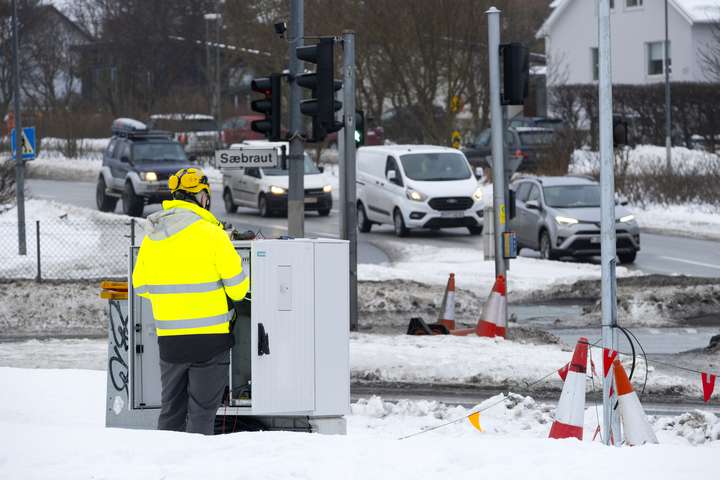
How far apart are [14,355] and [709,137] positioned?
3421 cm

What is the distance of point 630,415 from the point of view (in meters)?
8.24

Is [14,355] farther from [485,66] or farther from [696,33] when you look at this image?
[696,33]

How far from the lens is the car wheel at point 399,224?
94.5 ft

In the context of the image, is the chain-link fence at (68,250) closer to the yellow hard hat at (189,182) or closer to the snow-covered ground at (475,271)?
the snow-covered ground at (475,271)

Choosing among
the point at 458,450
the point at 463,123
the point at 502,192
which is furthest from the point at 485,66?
the point at 458,450

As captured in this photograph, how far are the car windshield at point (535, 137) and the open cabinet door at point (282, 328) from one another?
107 feet

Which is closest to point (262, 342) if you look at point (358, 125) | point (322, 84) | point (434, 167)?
point (322, 84)

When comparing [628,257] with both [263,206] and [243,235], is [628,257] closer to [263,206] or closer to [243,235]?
[263,206]

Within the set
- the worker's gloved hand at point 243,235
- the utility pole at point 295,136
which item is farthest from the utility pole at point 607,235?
the utility pole at point 295,136

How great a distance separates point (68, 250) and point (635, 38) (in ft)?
141

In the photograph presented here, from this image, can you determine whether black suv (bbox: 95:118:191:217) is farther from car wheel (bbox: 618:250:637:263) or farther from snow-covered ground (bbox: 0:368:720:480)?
snow-covered ground (bbox: 0:368:720:480)

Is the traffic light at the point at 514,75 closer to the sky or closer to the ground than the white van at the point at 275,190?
closer to the sky

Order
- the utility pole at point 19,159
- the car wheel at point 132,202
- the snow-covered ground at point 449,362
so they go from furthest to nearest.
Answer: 1. the car wheel at point 132,202
2. the utility pole at point 19,159
3. the snow-covered ground at point 449,362

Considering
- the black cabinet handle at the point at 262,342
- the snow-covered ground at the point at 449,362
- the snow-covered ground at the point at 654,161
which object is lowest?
the snow-covered ground at the point at 449,362
